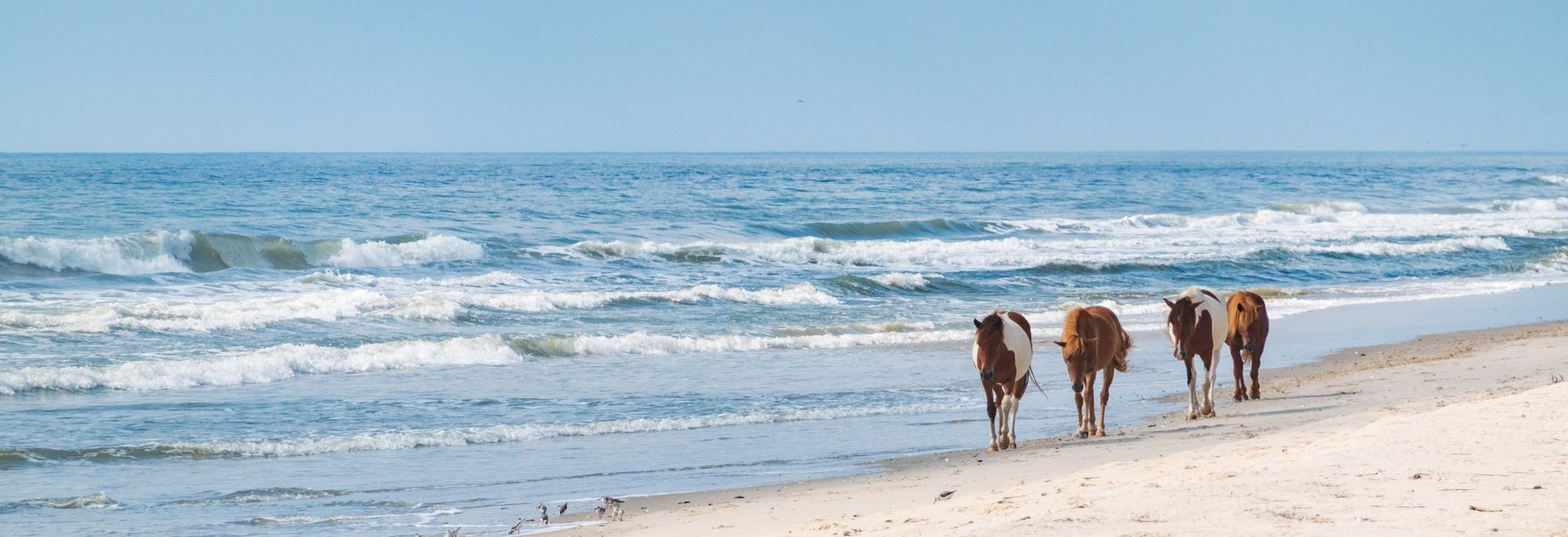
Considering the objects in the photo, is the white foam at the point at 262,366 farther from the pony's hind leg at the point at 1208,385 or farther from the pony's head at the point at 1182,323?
the pony's hind leg at the point at 1208,385

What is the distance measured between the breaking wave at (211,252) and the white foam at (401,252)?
2cm

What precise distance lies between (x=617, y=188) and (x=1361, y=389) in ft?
183

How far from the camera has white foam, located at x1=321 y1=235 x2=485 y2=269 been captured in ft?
91.6

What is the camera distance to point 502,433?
10.1 metres

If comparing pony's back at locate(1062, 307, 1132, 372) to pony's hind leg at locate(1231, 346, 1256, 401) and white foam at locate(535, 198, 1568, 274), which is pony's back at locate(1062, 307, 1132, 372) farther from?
white foam at locate(535, 198, 1568, 274)

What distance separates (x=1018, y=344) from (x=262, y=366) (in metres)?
8.11

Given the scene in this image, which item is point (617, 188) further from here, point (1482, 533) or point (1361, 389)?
point (1482, 533)

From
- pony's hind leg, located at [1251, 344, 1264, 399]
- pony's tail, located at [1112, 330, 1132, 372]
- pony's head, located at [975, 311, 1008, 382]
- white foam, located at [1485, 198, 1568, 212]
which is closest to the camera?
pony's head, located at [975, 311, 1008, 382]

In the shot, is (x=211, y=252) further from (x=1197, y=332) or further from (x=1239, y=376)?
(x=1197, y=332)

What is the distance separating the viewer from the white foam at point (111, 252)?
23.9m

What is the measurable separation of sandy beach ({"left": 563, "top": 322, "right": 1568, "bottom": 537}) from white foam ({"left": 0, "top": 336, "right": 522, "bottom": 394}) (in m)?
6.80

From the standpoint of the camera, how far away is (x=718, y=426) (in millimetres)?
10531

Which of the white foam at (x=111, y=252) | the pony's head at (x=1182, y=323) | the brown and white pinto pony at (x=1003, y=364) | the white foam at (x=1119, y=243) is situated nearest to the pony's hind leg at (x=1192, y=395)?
the pony's head at (x=1182, y=323)

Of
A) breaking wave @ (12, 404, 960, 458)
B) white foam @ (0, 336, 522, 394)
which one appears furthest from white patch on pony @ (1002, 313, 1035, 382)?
white foam @ (0, 336, 522, 394)
